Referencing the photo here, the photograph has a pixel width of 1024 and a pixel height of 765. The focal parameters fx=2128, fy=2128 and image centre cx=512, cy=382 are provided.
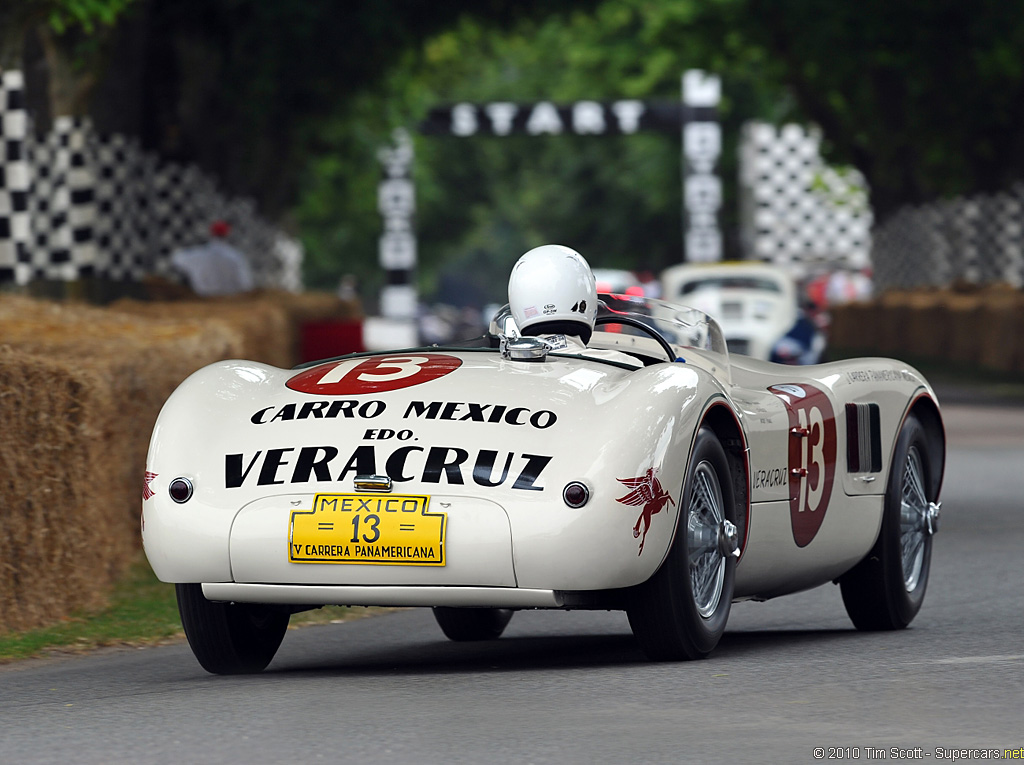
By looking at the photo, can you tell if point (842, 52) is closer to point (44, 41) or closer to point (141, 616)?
point (44, 41)

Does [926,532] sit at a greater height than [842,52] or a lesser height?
lesser

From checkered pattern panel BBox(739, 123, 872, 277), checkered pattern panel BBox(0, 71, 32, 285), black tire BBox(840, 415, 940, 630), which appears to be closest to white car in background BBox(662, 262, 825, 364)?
checkered pattern panel BBox(0, 71, 32, 285)

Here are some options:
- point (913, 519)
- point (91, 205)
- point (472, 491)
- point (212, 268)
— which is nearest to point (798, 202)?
point (212, 268)

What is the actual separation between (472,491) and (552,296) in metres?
1.44

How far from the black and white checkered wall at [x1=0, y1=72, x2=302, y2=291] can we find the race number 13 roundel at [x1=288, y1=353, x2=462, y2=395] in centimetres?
756

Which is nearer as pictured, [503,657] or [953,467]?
[503,657]

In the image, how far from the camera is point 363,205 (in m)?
55.0

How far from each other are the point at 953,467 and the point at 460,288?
129 metres

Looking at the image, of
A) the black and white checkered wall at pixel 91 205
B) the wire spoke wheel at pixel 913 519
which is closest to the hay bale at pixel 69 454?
the wire spoke wheel at pixel 913 519

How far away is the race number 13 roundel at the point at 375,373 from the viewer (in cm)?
626

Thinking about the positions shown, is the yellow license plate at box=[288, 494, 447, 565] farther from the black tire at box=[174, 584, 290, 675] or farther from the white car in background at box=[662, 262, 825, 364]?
the white car in background at box=[662, 262, 825, 364]

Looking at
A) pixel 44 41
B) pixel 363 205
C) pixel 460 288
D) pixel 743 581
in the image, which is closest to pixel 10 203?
pixel 44 41

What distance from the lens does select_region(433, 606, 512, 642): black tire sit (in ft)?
24.1

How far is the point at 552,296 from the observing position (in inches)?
279
